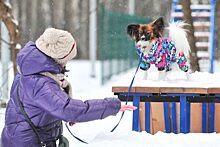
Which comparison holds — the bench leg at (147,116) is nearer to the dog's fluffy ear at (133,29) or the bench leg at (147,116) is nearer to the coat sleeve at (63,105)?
the dog's fluffy ear at (133,29)

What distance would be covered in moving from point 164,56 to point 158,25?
324 mm

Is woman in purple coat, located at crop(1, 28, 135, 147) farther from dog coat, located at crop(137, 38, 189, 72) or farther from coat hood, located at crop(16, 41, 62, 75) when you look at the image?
dog coat, located at crop(137, 38, 189, 72)

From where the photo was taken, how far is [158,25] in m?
4.77

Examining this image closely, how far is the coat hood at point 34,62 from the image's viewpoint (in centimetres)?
264

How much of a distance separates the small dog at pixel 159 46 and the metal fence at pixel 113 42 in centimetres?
714

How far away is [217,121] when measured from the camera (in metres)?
4.46

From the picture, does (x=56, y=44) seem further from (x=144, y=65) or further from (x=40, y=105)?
(x=144, y=65)

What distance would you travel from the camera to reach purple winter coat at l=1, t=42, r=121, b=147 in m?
2.58

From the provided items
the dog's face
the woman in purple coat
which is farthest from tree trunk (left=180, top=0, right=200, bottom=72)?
the woman in purple coat

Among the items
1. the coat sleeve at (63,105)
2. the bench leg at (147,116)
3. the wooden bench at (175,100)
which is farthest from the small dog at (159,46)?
the coat sleeve at (63,105)

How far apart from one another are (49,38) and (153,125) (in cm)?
218

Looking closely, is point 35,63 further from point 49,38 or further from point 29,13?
point 29,13

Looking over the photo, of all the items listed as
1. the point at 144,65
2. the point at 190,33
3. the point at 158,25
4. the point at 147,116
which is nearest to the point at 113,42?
the point at 190,33

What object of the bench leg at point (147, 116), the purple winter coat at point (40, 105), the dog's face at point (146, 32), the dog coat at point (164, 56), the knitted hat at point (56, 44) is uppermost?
the dog's face at point (146, 32)
